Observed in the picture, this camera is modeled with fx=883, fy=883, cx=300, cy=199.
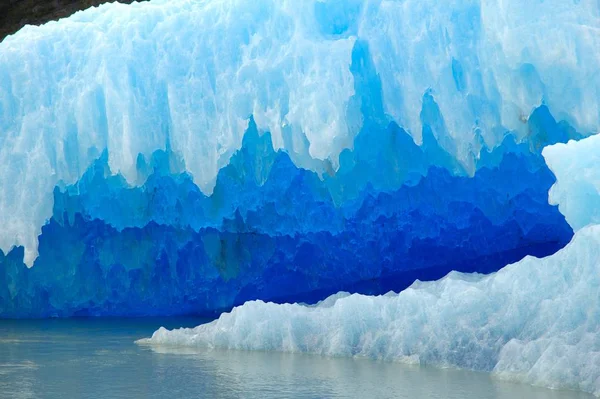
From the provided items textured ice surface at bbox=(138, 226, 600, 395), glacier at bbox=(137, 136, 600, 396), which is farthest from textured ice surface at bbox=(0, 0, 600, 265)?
glacier at bbox=(137, 136, 600, 396)

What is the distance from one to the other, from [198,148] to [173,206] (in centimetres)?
88

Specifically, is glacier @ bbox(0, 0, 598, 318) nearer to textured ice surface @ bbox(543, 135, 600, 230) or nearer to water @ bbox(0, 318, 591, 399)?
water @ bbox(0, 318, 591, 399)

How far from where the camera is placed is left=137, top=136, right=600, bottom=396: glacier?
15.4 feet

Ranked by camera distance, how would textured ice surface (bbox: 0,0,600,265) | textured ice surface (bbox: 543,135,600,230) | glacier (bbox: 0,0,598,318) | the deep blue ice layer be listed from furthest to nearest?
the deep blue ice layer
glacier (bbox: 0,0,598,318)
textured ice surface (bbox: 0,0,600,265)
textured ice surface (bbox: 543,135,600,230)

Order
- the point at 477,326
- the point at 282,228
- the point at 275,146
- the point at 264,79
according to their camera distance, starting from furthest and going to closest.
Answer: the point at 282,228 < the point at 264,79 < the point at 275,146 < the point at 477,326

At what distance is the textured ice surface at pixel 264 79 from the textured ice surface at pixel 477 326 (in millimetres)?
2069

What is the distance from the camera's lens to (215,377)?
5086 mm

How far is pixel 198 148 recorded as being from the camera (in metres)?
8.86

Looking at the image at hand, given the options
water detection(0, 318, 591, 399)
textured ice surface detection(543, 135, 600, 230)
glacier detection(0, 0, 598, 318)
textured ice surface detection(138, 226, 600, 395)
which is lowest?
water detection(0, 318, 591, 399)

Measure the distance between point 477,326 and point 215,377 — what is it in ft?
5.36

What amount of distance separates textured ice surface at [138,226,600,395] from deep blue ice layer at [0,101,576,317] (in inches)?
78.3

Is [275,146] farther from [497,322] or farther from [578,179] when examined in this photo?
[578,179]

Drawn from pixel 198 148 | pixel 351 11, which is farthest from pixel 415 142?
pixel 198 148

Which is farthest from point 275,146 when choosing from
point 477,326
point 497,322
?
point 497,322
